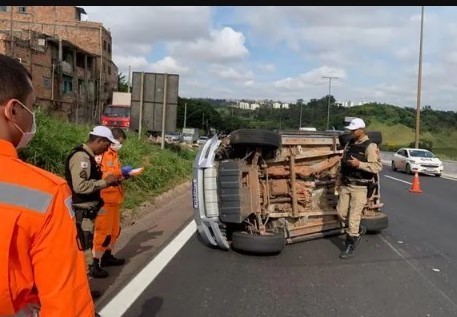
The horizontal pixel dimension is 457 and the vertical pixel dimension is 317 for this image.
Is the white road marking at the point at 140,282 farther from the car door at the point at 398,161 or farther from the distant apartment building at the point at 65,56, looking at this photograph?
the distant apartment building at the point at 65,56

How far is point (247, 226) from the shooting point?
24.1 feet

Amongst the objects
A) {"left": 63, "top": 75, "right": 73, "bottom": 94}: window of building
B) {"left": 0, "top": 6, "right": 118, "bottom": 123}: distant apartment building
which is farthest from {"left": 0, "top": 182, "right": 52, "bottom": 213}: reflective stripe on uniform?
{"left": 63, "top": 75, "right": 73, "bottom": 94}: window of building

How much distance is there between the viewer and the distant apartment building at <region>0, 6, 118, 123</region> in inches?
1774

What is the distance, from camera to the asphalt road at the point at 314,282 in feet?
16.5

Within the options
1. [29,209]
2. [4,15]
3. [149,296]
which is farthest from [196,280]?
[4,15]

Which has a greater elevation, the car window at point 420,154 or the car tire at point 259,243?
the car window at point 420,154

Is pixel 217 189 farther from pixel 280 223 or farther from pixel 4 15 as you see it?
pixel 4 15

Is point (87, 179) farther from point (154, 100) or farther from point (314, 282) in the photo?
point (154, 100)

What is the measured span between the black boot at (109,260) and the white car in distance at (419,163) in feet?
80.3

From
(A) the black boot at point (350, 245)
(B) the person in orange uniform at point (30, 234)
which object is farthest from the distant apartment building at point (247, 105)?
(B) the person in orange uniform at point (30, 234)

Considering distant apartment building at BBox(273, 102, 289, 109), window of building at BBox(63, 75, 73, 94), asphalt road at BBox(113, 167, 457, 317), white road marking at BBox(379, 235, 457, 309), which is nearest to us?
asphalt road at BBox(113, 167, 457, 317)

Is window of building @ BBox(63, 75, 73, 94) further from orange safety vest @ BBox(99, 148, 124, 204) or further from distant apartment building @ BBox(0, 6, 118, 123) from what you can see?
orange safety vest @ BBox(99, 148, 124, 204)

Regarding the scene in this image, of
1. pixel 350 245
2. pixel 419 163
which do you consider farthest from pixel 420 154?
pixel 350 245

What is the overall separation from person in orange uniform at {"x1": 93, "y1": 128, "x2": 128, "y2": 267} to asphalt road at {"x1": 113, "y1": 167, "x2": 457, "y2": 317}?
734 millimetres
